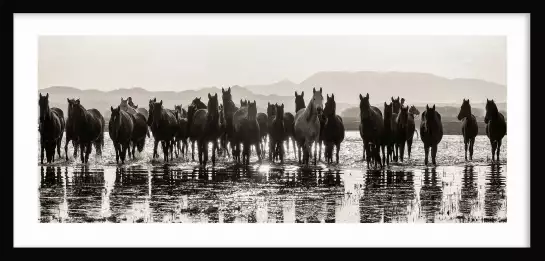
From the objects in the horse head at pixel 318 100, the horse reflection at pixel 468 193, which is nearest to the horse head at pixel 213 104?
the horse head at pixel 318 100

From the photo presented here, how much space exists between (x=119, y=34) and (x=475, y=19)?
14.4 ft

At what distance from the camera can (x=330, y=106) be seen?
32.7ft

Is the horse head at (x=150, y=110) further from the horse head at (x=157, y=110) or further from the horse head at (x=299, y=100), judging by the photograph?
the horse head at (x=299, y=100)

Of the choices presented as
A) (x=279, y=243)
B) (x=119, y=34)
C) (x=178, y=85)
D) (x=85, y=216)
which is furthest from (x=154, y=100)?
(x=279, y=243)

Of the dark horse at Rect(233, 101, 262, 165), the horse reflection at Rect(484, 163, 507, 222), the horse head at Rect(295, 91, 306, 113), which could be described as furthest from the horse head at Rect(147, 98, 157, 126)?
the horse reflection at Rect(484, 163, 507, 222)

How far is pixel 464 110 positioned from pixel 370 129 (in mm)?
1215

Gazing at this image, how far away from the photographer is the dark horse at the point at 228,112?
32.3 ft

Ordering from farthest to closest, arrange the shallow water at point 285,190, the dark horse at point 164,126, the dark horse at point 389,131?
the dark horse at point 164,126
the dark horse at point 389,131
the shallow water at point 285,190

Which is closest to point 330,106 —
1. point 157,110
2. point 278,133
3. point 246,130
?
point 278,133

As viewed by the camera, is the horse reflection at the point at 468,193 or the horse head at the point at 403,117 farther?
the horse head at the point at 403,117

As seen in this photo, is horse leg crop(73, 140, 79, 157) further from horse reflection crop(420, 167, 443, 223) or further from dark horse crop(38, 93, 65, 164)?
horse reflection crop(420, 167, 443, 223)

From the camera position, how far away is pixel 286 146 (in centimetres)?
1020

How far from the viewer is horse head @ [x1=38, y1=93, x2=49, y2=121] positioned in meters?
9.41
